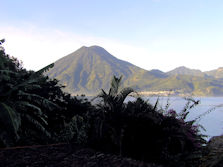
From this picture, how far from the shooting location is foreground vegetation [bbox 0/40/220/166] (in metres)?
6.09

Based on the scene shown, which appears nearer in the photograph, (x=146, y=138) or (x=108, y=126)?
(x=146, y=138)

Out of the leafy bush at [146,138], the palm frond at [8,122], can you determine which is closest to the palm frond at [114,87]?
the leafy bush at [146,138]

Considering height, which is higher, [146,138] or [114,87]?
[114,87]

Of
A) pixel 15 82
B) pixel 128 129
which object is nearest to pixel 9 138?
pixel 15 82

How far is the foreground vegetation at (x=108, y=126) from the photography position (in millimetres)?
6094

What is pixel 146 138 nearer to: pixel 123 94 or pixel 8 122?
pixel 123 94

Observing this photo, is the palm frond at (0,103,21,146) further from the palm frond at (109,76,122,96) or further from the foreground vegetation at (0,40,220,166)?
the palm frond at (109,76,122,96)

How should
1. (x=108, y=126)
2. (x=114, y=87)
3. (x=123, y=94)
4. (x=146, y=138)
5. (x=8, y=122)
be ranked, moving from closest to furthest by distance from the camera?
(x=146, y=138) → (x=8, y=122) → (x=108, y=126) → (x=123, y=94) → (x=114, y=87)

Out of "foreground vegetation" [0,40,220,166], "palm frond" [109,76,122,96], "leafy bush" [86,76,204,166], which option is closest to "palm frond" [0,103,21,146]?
"foreground vegetation" [0,40,220,166]

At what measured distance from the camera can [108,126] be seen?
6.58m

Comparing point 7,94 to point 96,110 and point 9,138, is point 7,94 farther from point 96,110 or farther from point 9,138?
point 96,110

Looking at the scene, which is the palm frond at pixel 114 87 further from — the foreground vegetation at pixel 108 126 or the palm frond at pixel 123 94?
the palm frond at pixel 123 94

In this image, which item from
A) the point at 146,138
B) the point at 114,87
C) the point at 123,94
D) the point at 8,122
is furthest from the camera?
the point at 114,87

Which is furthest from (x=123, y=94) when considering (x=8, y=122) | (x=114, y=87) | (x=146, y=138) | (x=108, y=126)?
(x=8, y=122)
